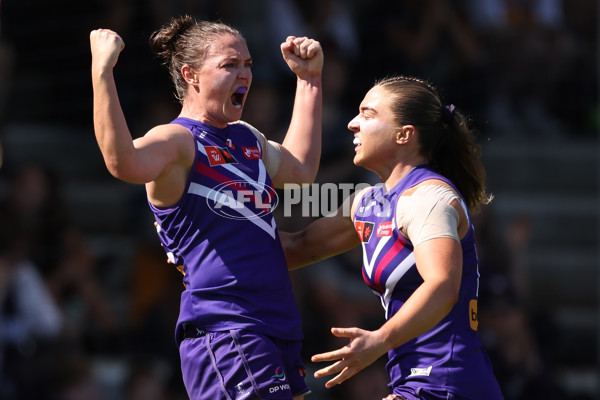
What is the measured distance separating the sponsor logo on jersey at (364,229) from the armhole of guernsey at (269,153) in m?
0.38

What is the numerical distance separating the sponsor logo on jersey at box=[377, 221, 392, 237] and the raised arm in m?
0.53

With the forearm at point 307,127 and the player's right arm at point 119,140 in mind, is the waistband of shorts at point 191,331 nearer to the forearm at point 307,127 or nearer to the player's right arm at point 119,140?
the player's right arm at point 119,140

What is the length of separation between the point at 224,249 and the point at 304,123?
79cm

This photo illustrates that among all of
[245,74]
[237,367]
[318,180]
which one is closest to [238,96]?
[245,74]

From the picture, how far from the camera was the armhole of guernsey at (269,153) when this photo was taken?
393 centimetres

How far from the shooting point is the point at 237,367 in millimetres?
3479

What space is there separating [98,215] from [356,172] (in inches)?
83.2

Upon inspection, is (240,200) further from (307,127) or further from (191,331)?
(307,127)

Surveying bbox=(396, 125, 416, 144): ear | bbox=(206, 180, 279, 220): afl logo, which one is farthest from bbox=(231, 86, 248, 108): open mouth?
bbox=(396, 125, 416, 144): ear

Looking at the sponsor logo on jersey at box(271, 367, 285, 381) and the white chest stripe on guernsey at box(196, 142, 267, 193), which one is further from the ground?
the white chest stripe on guernsey at box(196, 142, 267, 193)

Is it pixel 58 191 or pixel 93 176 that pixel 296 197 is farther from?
pixel 93 176

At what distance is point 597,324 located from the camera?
8.24 m

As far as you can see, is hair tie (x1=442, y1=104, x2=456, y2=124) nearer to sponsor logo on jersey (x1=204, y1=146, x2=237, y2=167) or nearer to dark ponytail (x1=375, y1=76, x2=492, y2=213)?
dark ponytail (x1=375, y1=76, x2=492, y2=213)

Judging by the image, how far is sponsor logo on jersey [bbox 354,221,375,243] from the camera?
3719 mm
